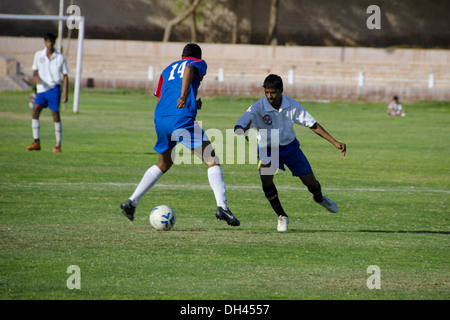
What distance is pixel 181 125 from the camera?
834 cm

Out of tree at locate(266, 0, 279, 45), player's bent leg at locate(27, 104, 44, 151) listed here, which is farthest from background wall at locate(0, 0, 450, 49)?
player's bent leg at locate(27, 104, 44, 151)

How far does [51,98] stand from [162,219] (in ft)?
28.0

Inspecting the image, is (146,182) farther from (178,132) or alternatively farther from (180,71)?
(180,71)

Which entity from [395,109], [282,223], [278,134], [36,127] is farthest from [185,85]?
[395,109]

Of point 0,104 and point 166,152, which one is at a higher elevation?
point 0,104

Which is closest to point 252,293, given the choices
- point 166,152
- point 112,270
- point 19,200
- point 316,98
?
point 112,270

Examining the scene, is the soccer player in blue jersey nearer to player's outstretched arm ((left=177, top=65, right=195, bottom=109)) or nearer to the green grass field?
player's outstretched arm ((left=177, top=65, right=195, bottom=109))

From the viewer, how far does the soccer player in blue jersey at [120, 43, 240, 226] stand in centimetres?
832

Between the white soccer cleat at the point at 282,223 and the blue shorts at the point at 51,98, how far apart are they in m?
8.75

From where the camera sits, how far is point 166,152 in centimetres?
855

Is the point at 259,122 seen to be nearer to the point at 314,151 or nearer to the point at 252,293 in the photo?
the point at 252,293

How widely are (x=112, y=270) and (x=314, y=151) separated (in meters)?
12.3

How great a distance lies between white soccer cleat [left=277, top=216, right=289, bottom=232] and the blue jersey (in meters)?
1.45
